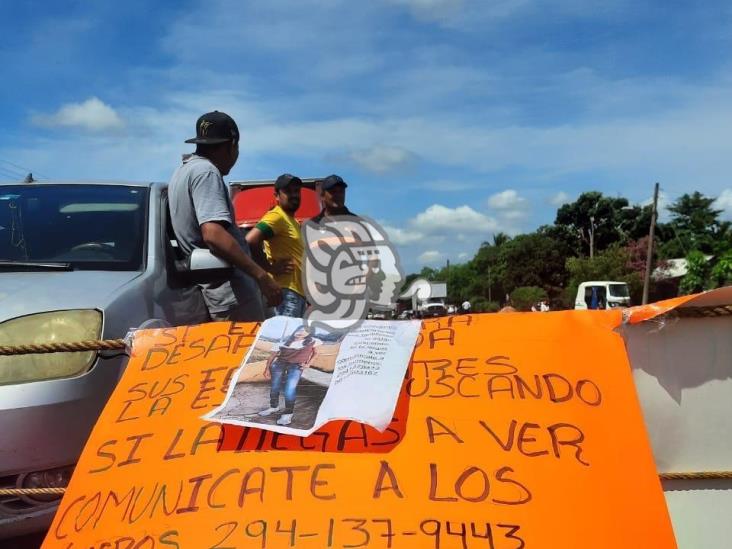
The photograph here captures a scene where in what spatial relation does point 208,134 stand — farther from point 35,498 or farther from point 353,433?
point 353,433

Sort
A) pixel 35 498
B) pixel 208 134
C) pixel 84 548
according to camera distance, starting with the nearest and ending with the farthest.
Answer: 1. pixel 84 548
2. pixel 35 498
3. pixel 208 134

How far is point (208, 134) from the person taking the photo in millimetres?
3516

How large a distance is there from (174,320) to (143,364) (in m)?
1.05

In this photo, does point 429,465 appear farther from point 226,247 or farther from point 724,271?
point 724,271

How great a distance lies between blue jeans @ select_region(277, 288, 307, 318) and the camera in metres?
4.25

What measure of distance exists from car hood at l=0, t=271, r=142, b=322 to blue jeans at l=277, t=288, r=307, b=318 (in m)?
1.35

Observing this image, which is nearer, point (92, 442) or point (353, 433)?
point (353, 433)

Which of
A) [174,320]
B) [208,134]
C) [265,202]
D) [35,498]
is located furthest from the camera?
[265,202]

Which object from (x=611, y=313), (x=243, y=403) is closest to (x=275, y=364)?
(x=243, y=403)

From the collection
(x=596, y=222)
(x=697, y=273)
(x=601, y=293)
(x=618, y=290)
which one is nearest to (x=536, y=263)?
(x=596, y=222)

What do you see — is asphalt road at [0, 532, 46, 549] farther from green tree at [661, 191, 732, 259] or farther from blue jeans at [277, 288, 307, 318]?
green tree at [661, 191, 732, 259]

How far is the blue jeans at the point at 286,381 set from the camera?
1858 millimetres
